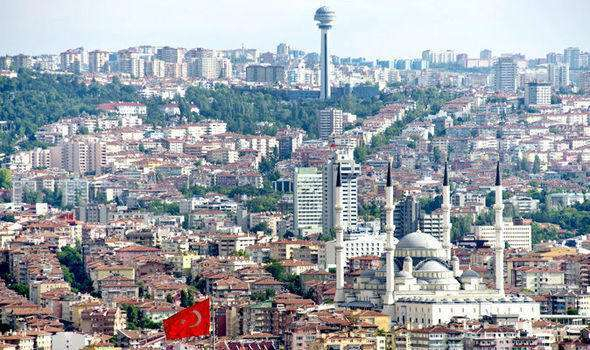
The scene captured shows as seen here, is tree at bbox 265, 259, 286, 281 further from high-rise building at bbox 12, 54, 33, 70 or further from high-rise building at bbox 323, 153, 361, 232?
high-rise building at bbox 12, 54, 33, 70

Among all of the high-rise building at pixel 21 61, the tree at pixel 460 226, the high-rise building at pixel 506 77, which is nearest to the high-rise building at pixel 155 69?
the high-rise building at pixel 21 61

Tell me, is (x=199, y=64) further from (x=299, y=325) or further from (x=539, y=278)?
(x=299, y=325)

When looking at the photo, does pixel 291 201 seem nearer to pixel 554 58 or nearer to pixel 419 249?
pixel 419 249

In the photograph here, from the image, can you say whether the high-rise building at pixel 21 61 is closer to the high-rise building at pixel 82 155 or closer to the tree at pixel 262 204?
the high-rise building at pixel 82 155

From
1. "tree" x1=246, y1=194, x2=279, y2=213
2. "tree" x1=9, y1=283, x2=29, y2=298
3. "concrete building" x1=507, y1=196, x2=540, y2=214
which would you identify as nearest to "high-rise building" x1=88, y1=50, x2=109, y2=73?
"tree" x1=246, y1=194, x2=279, y2=213

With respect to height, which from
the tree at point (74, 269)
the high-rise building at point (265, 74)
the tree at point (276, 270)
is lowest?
the tree at point (74, 269)

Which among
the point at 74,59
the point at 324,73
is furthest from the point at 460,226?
the point at 74,59
